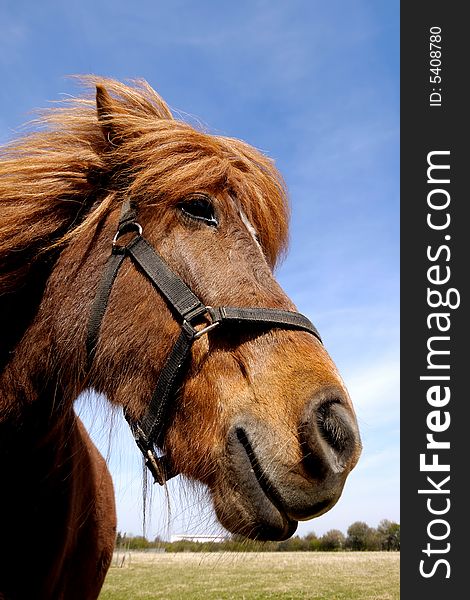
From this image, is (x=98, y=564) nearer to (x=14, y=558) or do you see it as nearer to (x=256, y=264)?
(x=14, y=558)

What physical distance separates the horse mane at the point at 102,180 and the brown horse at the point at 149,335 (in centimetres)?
1

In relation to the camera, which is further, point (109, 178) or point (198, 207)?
point (109, 178)

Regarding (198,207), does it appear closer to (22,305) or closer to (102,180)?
(102,180)

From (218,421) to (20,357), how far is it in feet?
4.35

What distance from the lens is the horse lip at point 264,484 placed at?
7.97 feet

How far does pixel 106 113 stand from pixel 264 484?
2405 millimetres

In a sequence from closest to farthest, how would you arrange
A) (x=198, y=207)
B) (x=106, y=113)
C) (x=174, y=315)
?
(x=174, y=315), (x=198, y=207), (x=106, y=113)

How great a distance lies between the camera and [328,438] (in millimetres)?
2373

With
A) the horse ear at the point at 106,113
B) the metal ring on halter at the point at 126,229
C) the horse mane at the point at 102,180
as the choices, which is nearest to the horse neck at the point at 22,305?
the horse mane at the point at 102,180

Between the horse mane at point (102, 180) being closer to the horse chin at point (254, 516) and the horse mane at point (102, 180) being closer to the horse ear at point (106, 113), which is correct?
the horse ear at point (106, 113)

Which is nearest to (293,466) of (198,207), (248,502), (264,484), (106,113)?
(264,484)

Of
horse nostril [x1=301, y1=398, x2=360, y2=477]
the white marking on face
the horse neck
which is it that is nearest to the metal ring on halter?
the horse neck

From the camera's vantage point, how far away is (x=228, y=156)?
338 centimetres

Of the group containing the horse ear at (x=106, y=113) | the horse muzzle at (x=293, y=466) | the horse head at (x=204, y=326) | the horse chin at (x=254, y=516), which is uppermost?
the horse ear at (x=106, y=113)
